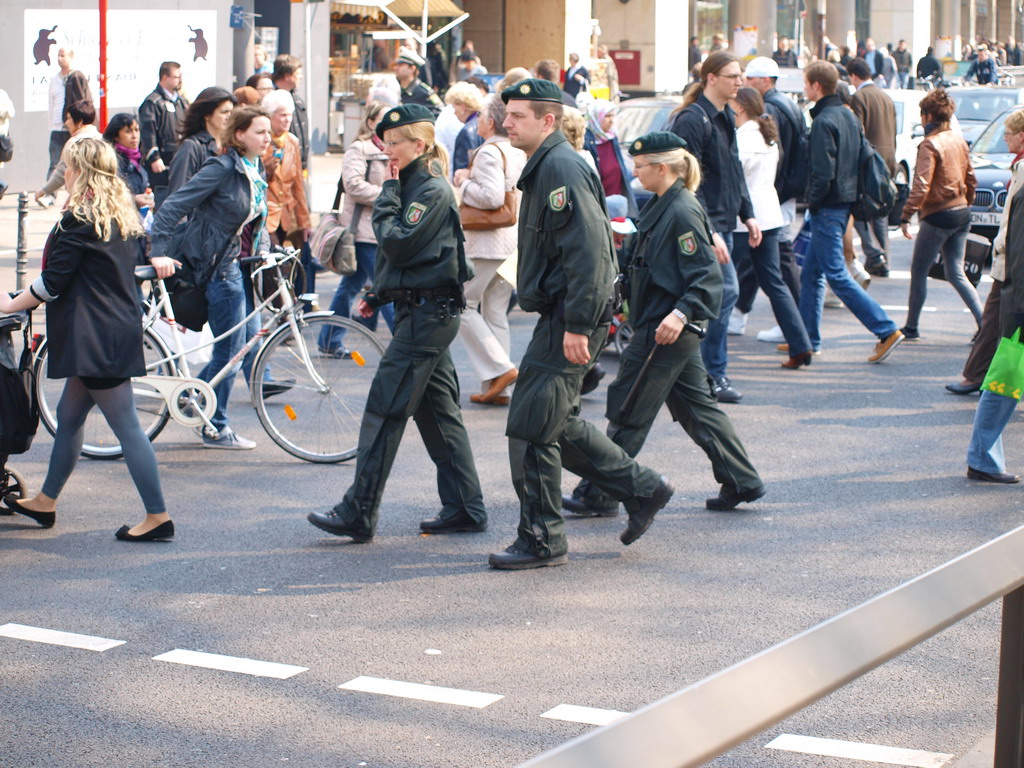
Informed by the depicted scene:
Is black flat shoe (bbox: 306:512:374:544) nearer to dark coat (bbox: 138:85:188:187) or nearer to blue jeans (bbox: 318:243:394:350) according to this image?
blue jeans (bbox: 318:243:394:350)

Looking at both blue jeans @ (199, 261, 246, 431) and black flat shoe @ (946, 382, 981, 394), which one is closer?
blue jeans @ (199, 261, 246, 431)

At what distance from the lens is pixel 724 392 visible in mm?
9305

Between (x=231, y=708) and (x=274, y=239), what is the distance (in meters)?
6.77

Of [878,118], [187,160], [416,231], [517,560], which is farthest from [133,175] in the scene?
[878,118]

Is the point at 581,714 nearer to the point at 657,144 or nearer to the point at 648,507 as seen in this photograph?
the point at 648,507

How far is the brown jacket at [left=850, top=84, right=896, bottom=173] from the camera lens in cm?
1355

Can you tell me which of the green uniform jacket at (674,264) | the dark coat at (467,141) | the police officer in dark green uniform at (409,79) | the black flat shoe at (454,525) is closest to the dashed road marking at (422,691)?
the black flat shoe at (454,525)

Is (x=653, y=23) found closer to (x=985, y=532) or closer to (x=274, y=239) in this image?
(x=274, y=239)

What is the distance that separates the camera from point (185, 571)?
5.85 meters

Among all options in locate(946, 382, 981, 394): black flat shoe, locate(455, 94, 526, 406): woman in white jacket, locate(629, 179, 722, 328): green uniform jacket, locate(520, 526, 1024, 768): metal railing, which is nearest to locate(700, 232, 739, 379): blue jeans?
locate(455, 94, 526, 406): woman in white jacket

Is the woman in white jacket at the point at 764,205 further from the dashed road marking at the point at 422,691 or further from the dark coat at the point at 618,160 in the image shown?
the dashed road marking at the point at 422,691

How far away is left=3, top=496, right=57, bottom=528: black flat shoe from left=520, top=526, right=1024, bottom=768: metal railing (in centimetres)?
498

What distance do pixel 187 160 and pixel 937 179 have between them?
529cm

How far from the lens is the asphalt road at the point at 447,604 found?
4.23m
